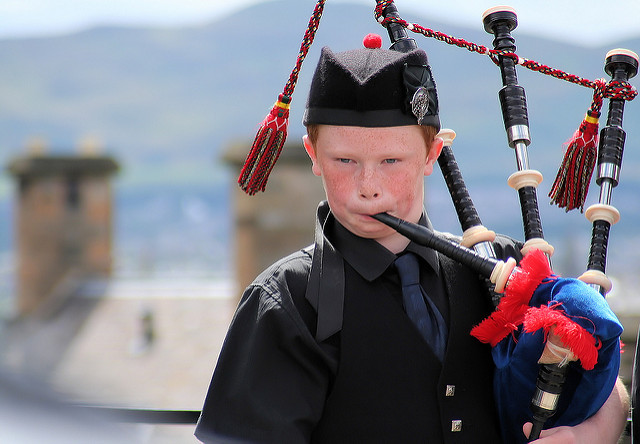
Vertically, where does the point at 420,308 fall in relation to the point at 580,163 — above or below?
below

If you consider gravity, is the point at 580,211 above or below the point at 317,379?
above

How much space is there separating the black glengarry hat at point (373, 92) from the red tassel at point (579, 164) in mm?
390

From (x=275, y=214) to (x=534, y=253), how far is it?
5.54 m

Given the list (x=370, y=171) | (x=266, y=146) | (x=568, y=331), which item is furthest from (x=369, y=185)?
(x=568, y=331)

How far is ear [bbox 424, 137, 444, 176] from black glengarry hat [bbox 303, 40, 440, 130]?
0.20 ft

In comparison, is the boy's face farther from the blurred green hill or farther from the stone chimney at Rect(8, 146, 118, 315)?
the blurred green hill

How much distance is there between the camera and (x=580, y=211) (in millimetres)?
1467

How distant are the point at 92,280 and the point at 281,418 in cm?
1007

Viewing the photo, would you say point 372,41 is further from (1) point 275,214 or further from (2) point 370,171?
(1) point 275,214

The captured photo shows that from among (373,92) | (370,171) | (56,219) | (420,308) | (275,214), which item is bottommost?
(56,219)

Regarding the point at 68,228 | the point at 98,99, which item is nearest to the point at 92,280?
the point at 68,228

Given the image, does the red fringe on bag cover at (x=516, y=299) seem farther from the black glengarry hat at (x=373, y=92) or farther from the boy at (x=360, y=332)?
the black glengarry hat at (x=373, y=92)

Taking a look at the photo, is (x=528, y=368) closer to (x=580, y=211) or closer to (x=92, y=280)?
(x=580, y=211)

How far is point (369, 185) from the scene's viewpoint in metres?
1.19
